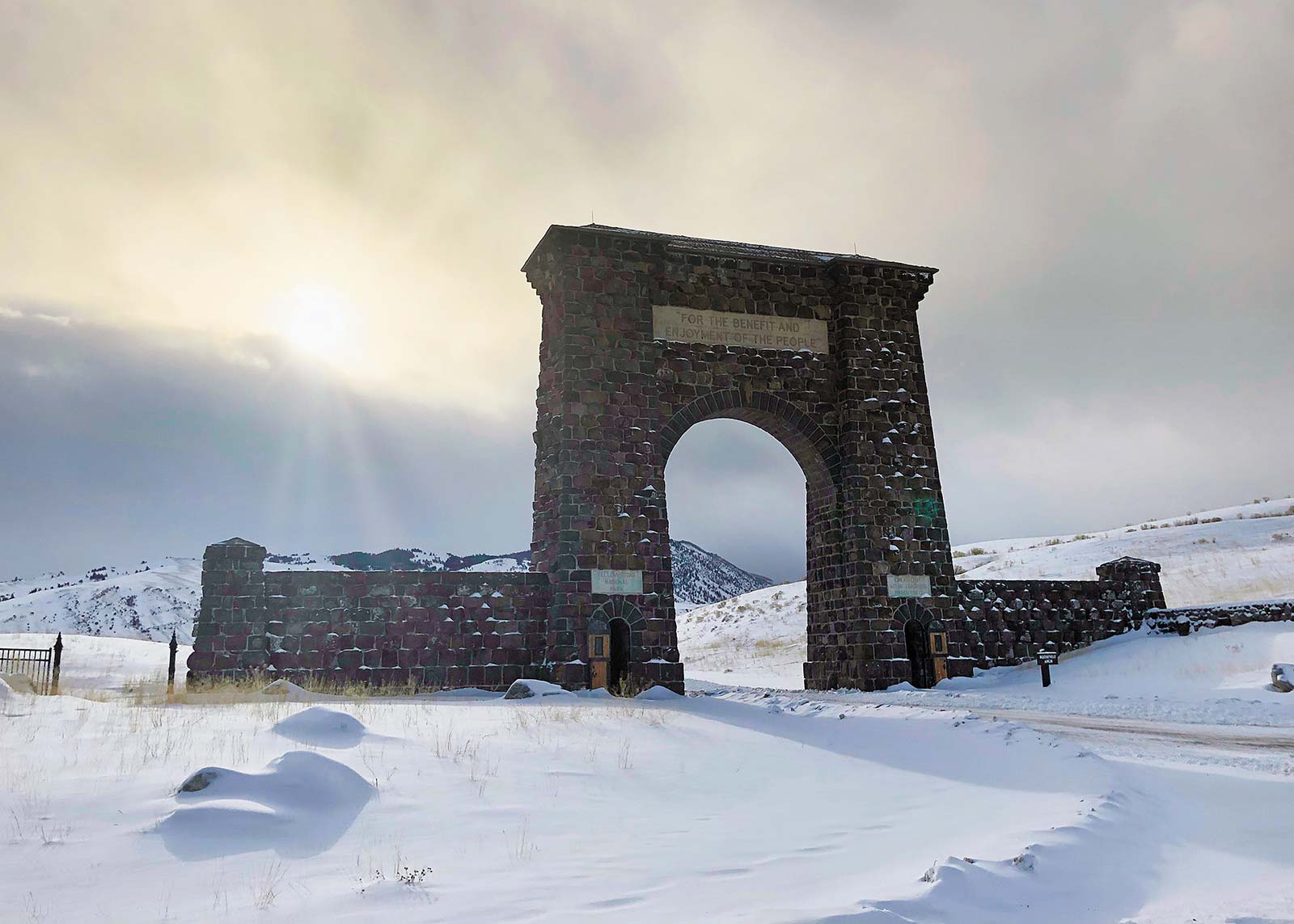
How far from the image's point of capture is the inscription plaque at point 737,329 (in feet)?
66.5

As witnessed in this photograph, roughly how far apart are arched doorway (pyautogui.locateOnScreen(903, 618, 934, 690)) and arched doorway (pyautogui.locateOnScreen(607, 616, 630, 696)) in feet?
21.5

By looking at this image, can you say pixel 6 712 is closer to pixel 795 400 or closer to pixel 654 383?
pixel 654 383

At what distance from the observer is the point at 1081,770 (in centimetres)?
776

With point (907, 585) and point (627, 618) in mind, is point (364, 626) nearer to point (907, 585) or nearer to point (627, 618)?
point (627, 618)

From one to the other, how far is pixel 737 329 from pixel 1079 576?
22073 millimetres

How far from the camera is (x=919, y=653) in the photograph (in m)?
20.4

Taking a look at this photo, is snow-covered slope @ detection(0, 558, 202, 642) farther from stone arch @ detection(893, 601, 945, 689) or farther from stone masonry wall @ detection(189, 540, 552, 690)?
stone arch @ detection(893, 601, 945, 689)

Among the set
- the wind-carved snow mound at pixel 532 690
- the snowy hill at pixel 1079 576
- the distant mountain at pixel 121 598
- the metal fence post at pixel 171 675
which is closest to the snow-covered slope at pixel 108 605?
the distant mountain at pixel 121 598

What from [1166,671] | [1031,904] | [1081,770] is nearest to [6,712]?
[1031,904]

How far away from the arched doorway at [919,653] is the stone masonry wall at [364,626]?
27.9 ft

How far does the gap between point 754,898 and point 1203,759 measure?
19.5 feet

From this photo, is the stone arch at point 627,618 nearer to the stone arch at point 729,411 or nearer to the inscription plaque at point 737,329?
the stone arch at point 729,411

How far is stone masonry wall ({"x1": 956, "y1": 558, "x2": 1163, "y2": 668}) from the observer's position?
21000 mm

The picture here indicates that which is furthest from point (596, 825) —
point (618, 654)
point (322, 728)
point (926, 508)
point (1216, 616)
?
point (1216, 616)
